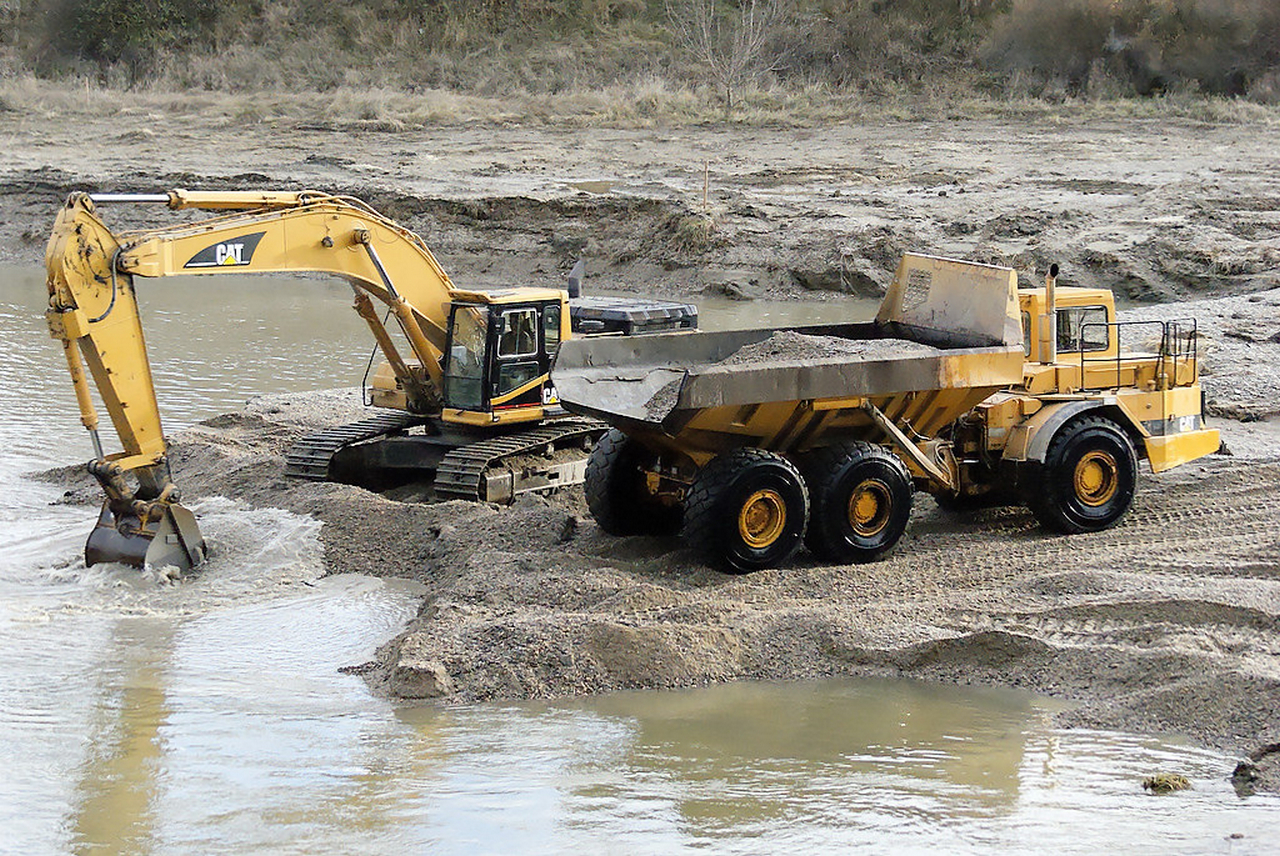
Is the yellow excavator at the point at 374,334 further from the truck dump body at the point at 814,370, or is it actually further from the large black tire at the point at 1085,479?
the large black tire at the point at 1085,479

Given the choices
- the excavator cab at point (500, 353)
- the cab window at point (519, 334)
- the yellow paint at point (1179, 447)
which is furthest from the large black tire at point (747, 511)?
the yellow paint at point (1179, 447)

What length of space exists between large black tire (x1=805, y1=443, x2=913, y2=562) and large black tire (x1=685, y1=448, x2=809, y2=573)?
16 cm

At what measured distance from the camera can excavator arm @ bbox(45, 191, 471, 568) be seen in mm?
9453

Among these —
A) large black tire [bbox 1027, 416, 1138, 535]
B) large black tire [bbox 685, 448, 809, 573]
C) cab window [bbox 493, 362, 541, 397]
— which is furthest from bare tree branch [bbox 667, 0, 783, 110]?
large black tire [bbox 685, 448, 809, 573]

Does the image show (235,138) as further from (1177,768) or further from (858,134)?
(1177,768)

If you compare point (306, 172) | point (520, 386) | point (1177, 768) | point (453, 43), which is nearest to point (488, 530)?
point (520, 386)

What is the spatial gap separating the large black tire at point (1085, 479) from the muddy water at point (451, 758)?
281cm

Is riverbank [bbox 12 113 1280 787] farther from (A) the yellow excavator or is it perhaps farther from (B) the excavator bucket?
(B) the excavator bucket

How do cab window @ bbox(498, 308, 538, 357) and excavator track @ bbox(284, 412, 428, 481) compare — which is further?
excavator track @ bbox(284, 412, 428, 481)

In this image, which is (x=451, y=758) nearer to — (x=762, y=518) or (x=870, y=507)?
(x=762, y=518)

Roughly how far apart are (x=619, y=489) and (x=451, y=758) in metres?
3.40

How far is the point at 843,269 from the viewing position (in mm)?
21641

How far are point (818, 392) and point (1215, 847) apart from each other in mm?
4065

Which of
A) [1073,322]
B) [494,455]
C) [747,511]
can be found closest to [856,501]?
[747,511]
